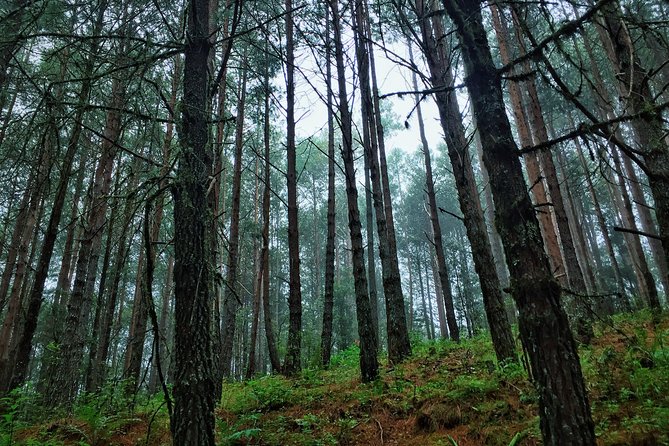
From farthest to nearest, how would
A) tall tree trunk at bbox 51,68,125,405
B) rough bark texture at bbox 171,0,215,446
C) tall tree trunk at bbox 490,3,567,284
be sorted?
tall tree trunk at bbox 490,3,567,284
tall tree trunk at bbox 51,68,125,405
rough bark texture at bbox 171,0,215,446

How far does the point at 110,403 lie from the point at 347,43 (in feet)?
23.7

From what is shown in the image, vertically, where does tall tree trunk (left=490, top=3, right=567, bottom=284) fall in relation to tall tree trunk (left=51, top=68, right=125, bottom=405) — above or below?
above

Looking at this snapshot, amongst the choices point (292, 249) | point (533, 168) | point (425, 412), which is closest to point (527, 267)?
point (425, 412)

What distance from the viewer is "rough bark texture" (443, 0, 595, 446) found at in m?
2.17

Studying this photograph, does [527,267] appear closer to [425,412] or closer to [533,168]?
[425,412]

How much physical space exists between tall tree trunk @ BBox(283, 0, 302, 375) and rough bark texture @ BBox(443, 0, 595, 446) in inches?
255

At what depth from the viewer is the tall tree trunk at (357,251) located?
602cm

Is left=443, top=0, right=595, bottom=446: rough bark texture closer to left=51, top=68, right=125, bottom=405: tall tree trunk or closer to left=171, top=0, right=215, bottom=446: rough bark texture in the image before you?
left=171, top=0, right=215, bottom=446: rough bark texture

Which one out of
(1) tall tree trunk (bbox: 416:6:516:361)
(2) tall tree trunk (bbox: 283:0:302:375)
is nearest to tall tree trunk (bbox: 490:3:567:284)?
(1) tall tree trunk (bbox: 416:6:516:361)

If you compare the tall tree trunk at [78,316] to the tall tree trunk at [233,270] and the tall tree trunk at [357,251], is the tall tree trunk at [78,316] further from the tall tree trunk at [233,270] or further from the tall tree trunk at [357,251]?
the tall tree trunk at [357,251]

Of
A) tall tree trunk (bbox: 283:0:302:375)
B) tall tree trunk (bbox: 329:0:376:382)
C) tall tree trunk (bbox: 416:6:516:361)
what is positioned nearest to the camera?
tall tree trunk (bbox: 416:6:516:361)

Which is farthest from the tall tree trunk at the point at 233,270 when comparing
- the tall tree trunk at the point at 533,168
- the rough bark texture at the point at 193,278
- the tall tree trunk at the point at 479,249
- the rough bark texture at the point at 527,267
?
the tall tree trunk at the point at 533,168

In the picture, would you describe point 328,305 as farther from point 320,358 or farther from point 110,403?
point 110,403

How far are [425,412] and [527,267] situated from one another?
2435mm
